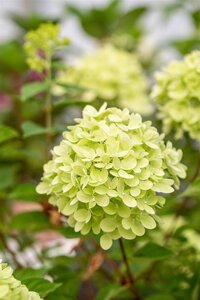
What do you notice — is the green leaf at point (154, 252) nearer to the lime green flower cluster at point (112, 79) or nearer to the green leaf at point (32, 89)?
the green leaf at point (32, 89)

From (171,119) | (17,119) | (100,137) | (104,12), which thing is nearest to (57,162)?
(100,137)

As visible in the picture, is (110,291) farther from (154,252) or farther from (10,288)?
(10,288)

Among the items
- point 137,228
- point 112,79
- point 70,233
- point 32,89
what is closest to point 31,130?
point 32,89

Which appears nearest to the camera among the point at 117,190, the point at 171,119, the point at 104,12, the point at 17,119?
the point at 117,190

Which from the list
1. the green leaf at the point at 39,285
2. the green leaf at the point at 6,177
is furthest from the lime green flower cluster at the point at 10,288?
the green leaf at the point at 6,177

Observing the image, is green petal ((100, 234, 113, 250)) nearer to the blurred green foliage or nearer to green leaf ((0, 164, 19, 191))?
the blurred green foliage

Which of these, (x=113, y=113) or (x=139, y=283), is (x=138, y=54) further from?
(x=113, y=113)

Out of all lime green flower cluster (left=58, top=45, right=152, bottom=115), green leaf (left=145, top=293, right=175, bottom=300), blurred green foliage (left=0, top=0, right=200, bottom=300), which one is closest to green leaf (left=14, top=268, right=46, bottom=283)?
blurred green foliage (left=0, top=0, right=200, bottom=300)
